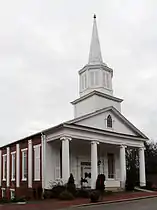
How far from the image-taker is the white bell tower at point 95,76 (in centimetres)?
3484

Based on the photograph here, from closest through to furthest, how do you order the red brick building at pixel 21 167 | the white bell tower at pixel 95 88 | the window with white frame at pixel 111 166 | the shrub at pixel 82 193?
the shrub at pixel 82 193 < the red brick building at pixel 21 167 < the white bell tower at pixel 95 88 < the window with white frame at pixel 111 166

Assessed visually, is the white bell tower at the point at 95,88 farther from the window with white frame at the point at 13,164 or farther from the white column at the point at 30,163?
the window with white frame at the point at 13,164

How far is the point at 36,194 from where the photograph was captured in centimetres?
2941

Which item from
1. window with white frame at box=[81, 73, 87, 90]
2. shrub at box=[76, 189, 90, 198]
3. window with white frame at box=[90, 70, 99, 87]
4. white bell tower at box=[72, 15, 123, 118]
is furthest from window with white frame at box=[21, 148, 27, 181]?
window with white frame at box=[90, 70, 99, 87]

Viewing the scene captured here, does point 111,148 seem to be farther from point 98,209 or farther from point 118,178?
point 98,209

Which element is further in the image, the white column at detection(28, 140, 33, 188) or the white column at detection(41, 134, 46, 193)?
the white column at detection(28, 140, 33, 188)

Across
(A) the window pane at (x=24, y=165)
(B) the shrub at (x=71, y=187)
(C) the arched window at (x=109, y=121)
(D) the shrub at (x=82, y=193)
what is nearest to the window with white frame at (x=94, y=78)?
(C) the arched window at (x=109, y=121)

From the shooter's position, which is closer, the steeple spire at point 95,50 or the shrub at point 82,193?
the shrub at point 82,193

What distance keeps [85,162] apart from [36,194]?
6618 millimetres

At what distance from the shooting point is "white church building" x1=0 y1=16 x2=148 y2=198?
1168 inches

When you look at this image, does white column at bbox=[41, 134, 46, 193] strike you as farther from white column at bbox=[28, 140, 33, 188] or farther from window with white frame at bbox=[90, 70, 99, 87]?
window with white frame at bbox=[90, 70, 99, 87]

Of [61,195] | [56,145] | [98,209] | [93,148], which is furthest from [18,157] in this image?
[98,209]

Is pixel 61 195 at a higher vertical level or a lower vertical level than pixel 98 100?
lower

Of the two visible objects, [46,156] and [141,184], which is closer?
[46,156]
